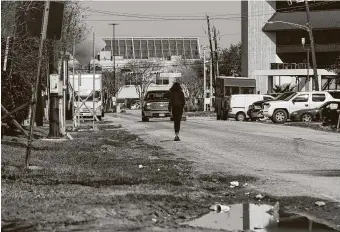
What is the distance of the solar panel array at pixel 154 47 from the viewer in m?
142

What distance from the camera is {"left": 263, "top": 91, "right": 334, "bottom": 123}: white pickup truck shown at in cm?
4569

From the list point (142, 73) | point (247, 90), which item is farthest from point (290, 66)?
point (142, 73)

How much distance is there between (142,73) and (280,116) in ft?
255

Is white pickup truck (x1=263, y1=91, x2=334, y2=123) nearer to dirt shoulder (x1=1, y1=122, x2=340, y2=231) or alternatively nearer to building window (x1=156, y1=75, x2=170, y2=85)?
dirt shoulder (x1=1, y1=122, x2=340, y2=231)

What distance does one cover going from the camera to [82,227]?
824cm

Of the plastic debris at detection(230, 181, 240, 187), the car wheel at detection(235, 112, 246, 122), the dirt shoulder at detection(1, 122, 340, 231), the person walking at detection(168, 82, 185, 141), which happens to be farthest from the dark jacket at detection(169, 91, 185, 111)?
the car wheel at detection(235, 112, 246, 122)

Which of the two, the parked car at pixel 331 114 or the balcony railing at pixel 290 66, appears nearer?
the parked car at pixel 331 114

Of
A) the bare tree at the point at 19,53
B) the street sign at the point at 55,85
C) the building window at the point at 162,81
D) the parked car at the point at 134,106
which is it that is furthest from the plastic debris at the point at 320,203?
the parked car at the point at 134,106

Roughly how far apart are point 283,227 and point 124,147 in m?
13.7

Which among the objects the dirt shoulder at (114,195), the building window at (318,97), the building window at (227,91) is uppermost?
the building window at (227,91)

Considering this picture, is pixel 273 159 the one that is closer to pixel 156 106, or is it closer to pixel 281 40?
pixel 156 106

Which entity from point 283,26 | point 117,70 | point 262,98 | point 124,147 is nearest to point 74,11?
point 124,147

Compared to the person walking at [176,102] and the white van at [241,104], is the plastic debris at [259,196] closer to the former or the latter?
the person walking at [176,102]

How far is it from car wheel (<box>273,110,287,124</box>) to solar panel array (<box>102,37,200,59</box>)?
92.9 m
